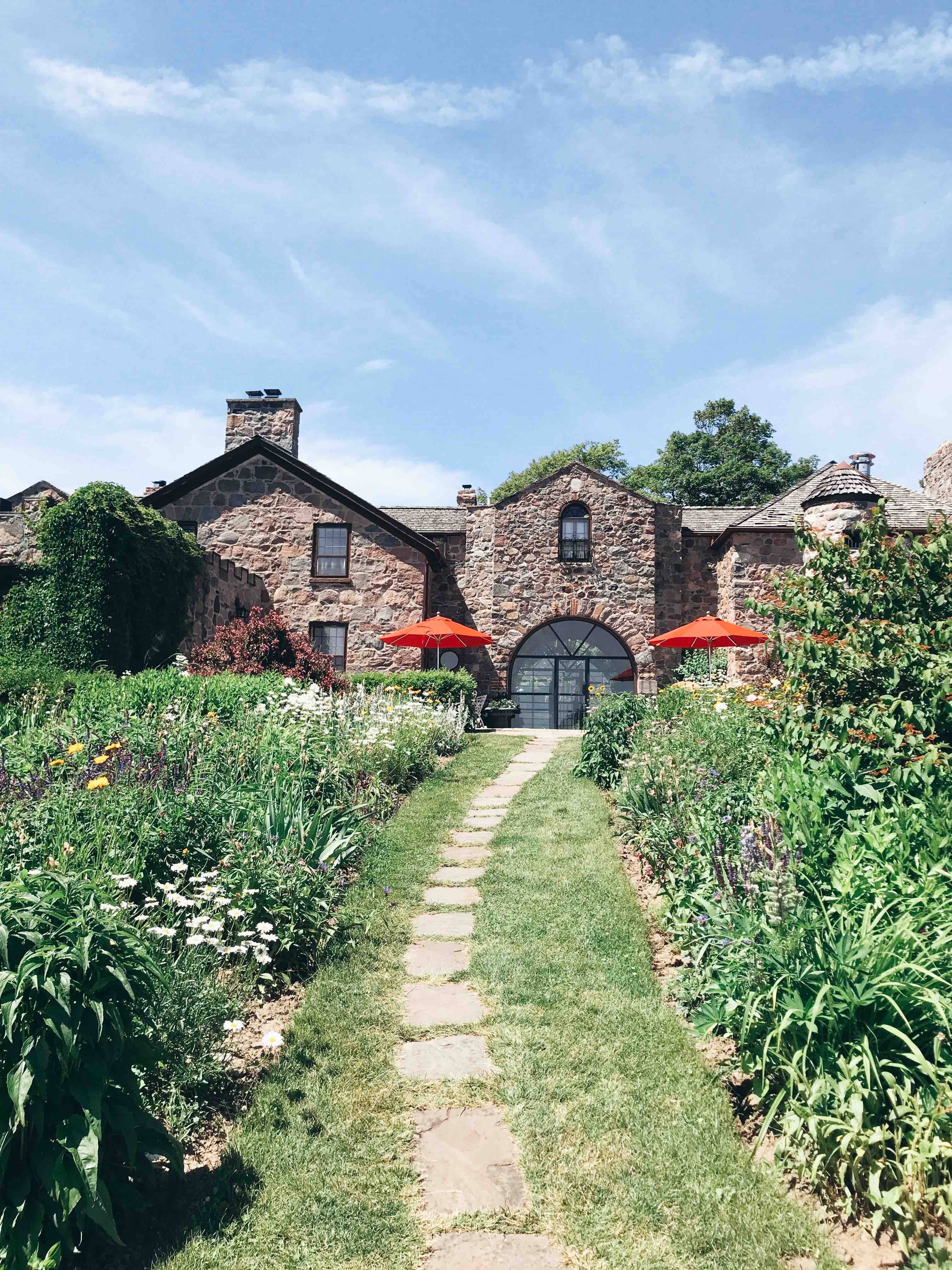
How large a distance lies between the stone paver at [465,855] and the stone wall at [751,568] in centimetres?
1408

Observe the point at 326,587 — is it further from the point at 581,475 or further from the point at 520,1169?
the point at 520,1169

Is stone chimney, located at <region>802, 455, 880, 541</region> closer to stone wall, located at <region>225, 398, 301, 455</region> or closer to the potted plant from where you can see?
the potted plant

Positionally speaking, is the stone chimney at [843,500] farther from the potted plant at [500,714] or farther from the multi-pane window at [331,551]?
the multi-pane window at [331,551]

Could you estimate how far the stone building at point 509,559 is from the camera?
802 inches

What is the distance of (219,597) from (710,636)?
9.65 metres

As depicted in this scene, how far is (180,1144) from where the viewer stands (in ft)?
9.64

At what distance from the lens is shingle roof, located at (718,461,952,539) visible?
19375mm

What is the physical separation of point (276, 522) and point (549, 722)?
28.1ft

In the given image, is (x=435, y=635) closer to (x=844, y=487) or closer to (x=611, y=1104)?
(x=844, y=487)

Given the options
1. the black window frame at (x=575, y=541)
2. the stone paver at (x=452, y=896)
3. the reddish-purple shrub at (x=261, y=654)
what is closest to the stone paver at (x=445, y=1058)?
the stone paver at (x=452, y=896)

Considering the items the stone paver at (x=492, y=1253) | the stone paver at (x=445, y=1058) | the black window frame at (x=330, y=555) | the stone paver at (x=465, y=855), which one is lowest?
the stone paver at (x=492, y=1253)

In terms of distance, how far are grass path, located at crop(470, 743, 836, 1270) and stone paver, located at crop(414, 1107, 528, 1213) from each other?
0.07 m

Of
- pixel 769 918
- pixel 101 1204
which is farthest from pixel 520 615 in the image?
pixel 101 1204

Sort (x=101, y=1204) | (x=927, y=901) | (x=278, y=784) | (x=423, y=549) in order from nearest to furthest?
(x=101, y=1204)
(x=927, y=901)
(x=278, y=784)
(x=423, y=549)
